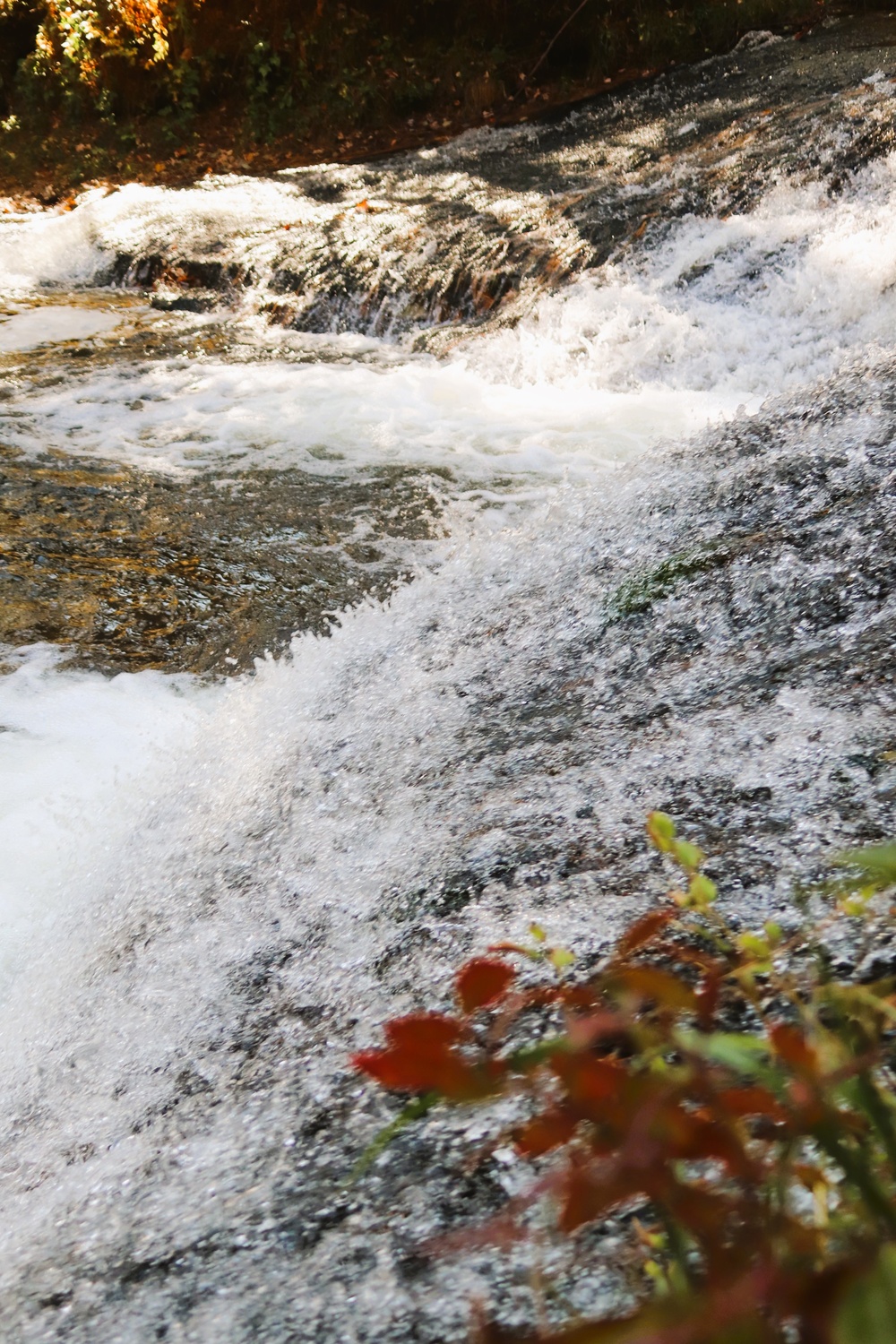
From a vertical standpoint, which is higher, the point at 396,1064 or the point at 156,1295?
the point at 396,1064

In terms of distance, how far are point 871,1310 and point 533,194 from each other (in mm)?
8786

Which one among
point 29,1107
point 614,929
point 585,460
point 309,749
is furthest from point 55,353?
point 614,929

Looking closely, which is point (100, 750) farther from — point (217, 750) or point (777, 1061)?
point (777, 1061)

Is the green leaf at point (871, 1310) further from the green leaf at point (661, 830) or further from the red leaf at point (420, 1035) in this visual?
the green leaf at point (661, 830)

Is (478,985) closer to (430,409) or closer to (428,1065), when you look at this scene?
(428,1065)

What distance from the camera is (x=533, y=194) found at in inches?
314

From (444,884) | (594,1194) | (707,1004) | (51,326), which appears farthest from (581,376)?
(594,1194)

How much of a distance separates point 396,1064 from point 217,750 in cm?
242

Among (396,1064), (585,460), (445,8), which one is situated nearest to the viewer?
(396,1064)

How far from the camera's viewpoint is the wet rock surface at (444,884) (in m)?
1.04

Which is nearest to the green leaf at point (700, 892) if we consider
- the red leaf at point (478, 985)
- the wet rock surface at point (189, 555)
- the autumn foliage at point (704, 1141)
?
the autumn foliage at point (704, 1141)

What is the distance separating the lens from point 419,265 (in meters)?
7.28

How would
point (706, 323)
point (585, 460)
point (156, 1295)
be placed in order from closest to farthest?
point (156, 1295)
point (585, 460)
point (706, 323)

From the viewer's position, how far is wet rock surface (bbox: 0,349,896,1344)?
1.04 m
